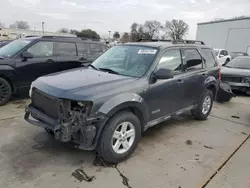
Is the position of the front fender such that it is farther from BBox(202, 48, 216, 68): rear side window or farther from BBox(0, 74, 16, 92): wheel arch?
BBox(0, 74, 16, 92): wheel arch

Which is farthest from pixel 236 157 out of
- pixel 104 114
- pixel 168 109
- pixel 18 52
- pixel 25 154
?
pixel 18 52

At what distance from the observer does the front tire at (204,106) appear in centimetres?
488

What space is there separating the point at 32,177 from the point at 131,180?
1.26 metres

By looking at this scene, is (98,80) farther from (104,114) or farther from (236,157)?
(236,157)

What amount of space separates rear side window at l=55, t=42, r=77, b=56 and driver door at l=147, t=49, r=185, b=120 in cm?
381

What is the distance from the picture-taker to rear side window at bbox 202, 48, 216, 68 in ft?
16.2

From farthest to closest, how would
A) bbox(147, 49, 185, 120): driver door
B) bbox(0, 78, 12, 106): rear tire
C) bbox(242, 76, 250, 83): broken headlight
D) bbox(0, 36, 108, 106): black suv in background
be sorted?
bbox(242, 76, 250, 83): broken headlight → bbox(0, 36, 108, 106): black suv in background → bbox(0, 78, 12, 106): rear tire → bbox(147, 49, 185, 120): driver door

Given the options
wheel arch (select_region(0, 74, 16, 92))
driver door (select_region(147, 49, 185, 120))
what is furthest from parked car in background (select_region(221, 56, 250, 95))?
wheel arch (select_region(0, 74, 16, 92))

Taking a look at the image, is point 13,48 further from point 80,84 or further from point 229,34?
point 229,34

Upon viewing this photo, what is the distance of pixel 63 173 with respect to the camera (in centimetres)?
286

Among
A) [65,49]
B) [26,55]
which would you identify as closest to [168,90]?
[26,55]

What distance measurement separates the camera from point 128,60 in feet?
12.6

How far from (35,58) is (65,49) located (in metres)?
1.01

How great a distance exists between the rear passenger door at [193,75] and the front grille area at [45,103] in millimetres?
2464
